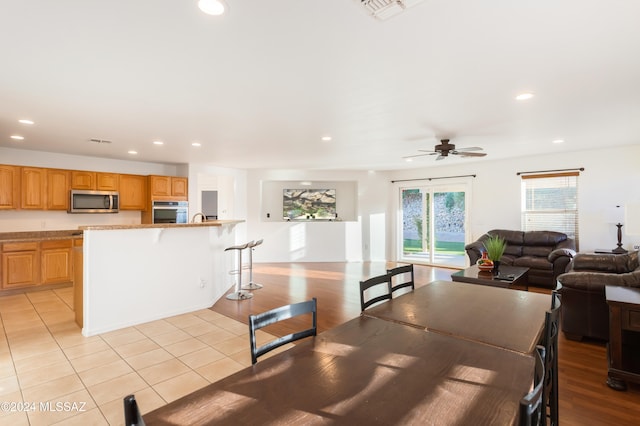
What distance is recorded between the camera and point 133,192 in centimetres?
671

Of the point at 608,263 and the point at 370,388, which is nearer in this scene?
the point at 370,388

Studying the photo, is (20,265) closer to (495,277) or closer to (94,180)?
(94,180)

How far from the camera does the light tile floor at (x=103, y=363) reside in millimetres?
2244

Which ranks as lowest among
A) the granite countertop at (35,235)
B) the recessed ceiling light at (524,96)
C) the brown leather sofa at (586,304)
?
the brown leather sofa at (586,304)

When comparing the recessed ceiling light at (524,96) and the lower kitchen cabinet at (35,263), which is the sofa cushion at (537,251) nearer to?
the recessed ceiling light at (524,96)

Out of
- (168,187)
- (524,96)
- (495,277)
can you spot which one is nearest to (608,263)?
(495,277)

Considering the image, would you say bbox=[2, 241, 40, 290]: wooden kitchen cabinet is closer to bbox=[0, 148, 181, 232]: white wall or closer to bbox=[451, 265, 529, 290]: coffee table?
bbox=[0, 148, 181, 232]: white wall

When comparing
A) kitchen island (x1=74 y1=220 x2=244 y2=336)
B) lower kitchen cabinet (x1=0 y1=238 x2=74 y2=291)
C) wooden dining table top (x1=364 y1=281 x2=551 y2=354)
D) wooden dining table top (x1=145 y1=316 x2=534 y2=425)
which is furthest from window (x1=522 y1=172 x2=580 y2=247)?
lower kitchen cabinet (x1=0 y1=238 x2=74 y2=291)

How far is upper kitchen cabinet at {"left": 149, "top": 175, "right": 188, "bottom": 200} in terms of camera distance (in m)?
6.71

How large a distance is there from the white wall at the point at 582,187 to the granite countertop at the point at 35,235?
25.6ft

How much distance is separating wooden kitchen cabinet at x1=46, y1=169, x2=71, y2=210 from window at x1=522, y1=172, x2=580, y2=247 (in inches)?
353

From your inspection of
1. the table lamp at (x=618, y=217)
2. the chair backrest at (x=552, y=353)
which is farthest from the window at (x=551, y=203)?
the chair backrest at (x=552, y=353)

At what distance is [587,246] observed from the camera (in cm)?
594

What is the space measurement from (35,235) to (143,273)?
3209mm
